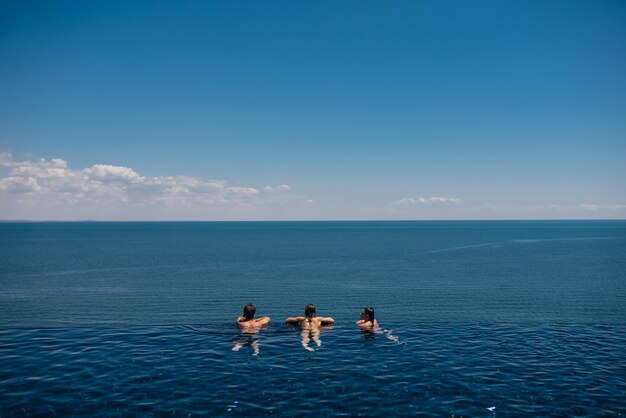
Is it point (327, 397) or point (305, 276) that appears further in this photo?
point (305, 276)

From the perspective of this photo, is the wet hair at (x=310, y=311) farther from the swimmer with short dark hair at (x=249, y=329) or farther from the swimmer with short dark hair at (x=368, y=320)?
the swimmer with short dark hair at (x=368, y=320)

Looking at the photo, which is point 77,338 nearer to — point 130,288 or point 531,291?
point 130,288

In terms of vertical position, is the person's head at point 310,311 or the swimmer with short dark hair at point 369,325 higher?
the person's head at point 310,311

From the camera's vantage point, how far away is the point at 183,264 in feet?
303

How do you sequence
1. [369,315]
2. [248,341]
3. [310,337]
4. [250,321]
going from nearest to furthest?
[248,341]
[310,337]
[250,321]
[369,315]

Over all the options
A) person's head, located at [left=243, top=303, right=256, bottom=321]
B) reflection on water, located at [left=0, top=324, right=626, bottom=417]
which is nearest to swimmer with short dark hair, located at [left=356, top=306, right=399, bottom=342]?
reflection on water, located at [left=0, top=324, right=626, bottom=417]

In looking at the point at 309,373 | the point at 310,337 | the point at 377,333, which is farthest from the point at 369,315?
the point at 309,373

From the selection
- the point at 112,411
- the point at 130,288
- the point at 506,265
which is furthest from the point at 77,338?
the point at 506,265

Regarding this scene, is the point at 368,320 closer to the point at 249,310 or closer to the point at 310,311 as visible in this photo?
the point at 310,311

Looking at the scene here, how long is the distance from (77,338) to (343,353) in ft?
58.2

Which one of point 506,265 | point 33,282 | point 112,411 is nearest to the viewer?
point 112,411

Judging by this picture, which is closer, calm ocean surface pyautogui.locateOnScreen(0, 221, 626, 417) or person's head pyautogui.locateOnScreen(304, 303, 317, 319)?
calm ocean surface pyautogui.locateOnScreen(0, 221, 626, 417)

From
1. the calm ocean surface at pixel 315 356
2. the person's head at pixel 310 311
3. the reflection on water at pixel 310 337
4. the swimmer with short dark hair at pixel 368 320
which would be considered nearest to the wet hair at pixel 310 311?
the person's head at pixel 310 311

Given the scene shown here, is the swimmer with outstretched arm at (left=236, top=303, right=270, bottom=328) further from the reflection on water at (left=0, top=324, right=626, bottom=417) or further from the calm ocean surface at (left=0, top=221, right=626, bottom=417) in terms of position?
the reflection on water at (left=0, top=324, right=626, bottom=417)
